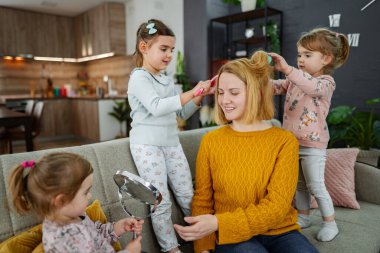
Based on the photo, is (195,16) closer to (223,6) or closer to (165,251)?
(223,6)

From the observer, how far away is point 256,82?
116 cm

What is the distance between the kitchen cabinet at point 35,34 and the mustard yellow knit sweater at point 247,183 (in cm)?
639

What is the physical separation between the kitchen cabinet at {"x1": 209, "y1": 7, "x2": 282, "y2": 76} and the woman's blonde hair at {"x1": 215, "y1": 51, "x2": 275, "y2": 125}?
2.79m

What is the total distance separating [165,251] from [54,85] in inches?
271

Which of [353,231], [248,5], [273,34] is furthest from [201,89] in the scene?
[248,5]

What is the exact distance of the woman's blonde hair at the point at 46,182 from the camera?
819 millimetres

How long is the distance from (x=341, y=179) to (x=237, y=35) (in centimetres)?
324

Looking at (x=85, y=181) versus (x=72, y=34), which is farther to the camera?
(x=72, y=34)

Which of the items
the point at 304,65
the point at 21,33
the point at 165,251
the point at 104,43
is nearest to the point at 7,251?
the point at 165,251

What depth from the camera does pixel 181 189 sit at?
140cm

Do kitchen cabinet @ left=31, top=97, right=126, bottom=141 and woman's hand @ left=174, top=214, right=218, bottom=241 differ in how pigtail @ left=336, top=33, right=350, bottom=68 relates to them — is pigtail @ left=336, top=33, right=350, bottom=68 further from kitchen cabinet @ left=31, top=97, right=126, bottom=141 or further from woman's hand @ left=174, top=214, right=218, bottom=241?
kitchen cabinet @ left=31, top=97, right=126, bottom=141

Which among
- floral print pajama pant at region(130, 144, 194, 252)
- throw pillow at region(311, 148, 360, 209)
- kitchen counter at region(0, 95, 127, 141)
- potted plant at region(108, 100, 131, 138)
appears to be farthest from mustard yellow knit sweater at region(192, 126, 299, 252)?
kitchen counter at region(0, 95, 127, 141)

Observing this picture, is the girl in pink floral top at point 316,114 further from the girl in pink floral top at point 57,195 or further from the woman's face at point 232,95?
the girl in pink floral top at point 57,195

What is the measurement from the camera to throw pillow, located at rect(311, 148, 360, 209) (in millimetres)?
1715
